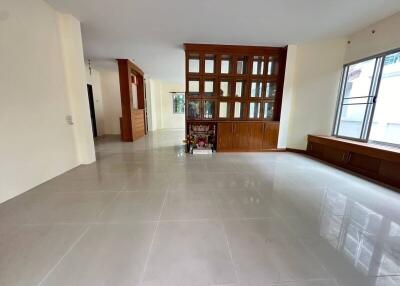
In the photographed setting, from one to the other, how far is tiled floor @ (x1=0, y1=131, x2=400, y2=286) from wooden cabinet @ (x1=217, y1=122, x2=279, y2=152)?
2.01 metres

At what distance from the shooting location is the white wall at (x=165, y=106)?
34.1 ft

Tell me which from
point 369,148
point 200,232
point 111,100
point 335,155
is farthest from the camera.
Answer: point 111,100

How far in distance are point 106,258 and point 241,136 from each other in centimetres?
431

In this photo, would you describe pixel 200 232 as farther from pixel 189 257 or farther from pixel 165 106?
pixel 165 106

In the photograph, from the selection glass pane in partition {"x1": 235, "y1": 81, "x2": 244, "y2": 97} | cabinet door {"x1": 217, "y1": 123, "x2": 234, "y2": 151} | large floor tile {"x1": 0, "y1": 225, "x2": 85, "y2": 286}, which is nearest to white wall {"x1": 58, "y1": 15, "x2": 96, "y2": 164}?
large floor tile {"x1": 0, "y1": 225, "x2": 85, "y2": 286}

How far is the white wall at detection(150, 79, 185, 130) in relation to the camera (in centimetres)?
1038

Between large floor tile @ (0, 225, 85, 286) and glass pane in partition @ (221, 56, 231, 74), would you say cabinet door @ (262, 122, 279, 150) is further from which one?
large floor tile @ (0, 225, 85, 286)

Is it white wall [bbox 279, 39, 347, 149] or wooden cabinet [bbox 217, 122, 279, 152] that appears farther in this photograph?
wooden cabinet [bbox 217, 122, 279, 152]

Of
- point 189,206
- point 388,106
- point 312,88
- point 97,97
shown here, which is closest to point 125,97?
point 97,97

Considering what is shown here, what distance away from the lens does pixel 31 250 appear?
58.5 inches

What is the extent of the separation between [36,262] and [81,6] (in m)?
3.80

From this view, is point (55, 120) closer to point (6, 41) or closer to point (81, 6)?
point (6, 41)

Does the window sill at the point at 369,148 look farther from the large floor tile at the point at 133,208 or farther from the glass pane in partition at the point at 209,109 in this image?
the large floor tile at the point at 133,208

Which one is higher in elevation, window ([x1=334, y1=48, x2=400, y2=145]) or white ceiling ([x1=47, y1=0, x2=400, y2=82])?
white ceiling ([x1=47, y1=0, x2=400, y2=82])
